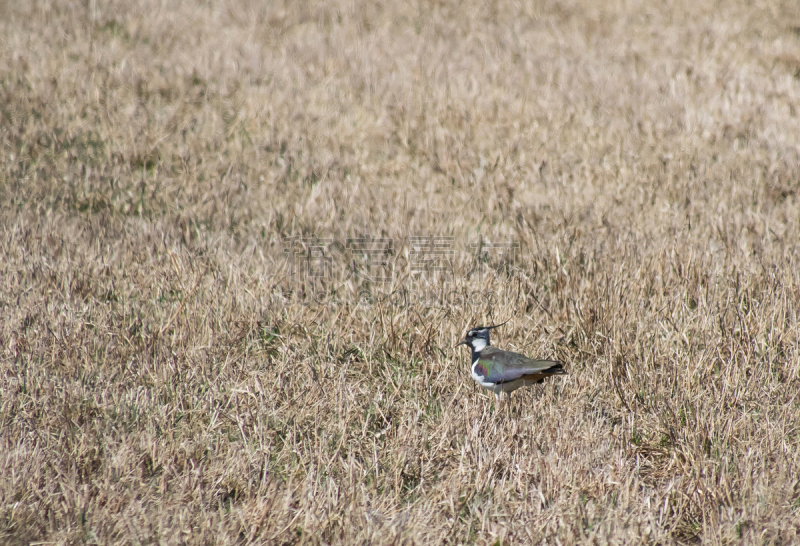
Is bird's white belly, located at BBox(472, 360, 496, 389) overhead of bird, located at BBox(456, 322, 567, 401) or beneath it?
beneath

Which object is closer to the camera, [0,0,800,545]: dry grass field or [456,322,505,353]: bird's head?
[0,0,800,545]: dry grass field

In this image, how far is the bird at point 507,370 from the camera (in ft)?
10.1

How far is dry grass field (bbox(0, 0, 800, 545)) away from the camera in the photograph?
9.00 ft

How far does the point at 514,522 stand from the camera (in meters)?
2.64

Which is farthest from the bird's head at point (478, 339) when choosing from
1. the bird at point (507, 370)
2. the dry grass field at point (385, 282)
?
the dry grass field at point (385, 282)

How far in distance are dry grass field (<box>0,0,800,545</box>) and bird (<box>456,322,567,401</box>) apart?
0.15 meters

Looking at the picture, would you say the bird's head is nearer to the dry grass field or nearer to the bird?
the bird

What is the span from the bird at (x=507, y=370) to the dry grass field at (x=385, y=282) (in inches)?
5.8

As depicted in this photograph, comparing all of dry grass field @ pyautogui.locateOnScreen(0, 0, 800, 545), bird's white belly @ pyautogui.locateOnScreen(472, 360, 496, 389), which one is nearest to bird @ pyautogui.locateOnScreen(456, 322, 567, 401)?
bird's white belly @ pyautogui.locateOnScreen(472, 360, 496, 389)

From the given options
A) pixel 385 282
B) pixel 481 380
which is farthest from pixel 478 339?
pixel 385 282

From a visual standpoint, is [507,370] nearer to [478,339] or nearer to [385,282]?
[478,339]

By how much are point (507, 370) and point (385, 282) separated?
5.14ft

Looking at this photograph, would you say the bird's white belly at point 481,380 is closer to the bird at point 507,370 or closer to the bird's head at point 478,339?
the bird at point 507,370

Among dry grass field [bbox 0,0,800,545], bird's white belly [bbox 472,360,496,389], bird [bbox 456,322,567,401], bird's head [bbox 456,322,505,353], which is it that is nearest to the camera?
dry grass field [bbox 0,0,800,545]
